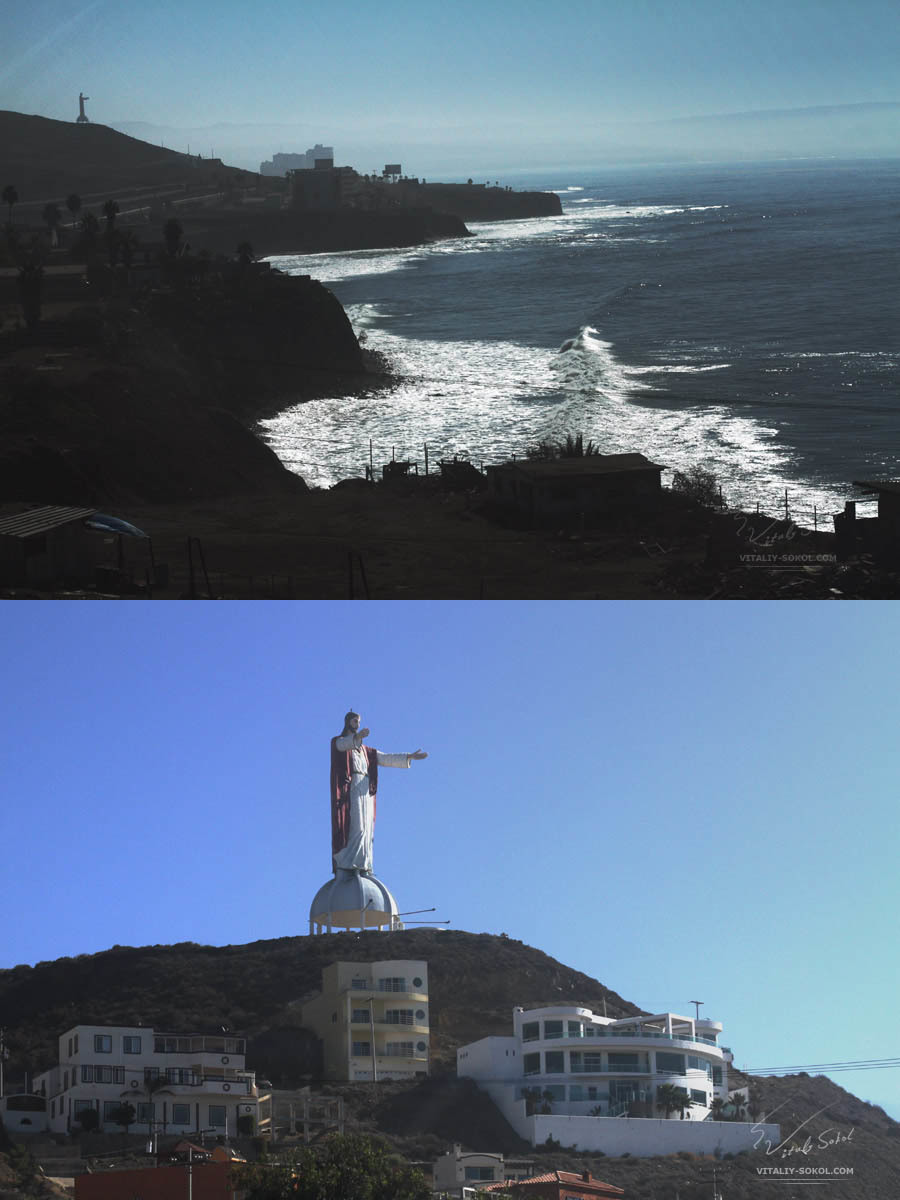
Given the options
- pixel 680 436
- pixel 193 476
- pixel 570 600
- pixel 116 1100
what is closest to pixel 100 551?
pixel 193 476

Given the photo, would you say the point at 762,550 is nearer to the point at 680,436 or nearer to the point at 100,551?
the point at 680,436

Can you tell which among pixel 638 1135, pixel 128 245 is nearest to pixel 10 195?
pixel 128 245

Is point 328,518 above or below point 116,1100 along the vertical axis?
above

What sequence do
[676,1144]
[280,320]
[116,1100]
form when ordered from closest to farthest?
[280,320] < [116,1100] < [676,1144]

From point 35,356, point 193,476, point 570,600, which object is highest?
point 35,356

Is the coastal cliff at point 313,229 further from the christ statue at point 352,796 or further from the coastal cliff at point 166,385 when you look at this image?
the christ statue at point 352,796

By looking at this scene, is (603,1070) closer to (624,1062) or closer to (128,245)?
(624,1062)

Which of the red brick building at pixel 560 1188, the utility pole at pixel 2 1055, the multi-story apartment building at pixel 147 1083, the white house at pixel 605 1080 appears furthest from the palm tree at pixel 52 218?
the white house at pixel 605 1080

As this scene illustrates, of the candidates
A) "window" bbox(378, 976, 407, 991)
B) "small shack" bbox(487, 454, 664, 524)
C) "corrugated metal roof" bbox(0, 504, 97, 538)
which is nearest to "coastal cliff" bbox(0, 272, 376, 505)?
"corrugated metal roof" bbox(0, 504, 97, 538)
